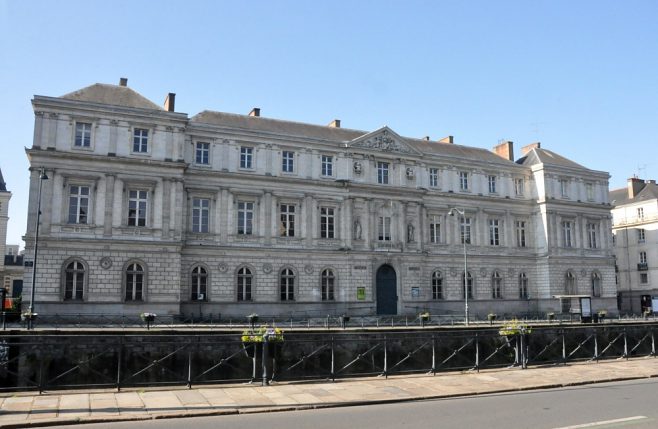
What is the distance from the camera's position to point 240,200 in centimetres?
4222

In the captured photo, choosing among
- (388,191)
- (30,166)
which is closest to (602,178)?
(388,191)

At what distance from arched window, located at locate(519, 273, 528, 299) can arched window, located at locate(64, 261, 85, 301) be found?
3711cm

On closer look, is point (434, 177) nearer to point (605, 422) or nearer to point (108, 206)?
point (108, 206)

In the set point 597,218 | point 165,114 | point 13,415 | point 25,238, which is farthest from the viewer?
point 597,218

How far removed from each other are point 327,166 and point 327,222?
4453 mm

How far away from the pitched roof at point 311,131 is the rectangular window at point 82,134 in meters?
7.44

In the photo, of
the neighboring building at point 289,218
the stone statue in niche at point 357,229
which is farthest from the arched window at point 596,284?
the stone statue in niche at point 357,229

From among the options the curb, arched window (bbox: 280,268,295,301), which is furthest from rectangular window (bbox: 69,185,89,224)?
the curb

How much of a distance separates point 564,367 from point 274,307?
24188 mm

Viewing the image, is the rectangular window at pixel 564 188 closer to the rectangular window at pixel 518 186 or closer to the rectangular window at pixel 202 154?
the rectangular window at pixel 518 186

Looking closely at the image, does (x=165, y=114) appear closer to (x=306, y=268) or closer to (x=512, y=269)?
(x=306, y=268)

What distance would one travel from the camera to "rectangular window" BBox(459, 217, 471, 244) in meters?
50.8

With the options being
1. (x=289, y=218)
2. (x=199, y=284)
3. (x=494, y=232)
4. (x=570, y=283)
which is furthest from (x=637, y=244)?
(x=199, y=284)

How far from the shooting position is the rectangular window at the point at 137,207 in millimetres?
37719
